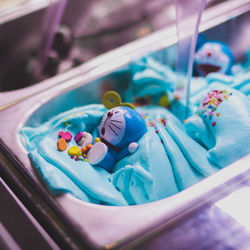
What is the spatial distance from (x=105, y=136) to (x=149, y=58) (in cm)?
47

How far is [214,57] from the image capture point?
47.2 inches

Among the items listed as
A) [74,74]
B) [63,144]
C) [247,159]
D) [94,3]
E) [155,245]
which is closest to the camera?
[155,245]

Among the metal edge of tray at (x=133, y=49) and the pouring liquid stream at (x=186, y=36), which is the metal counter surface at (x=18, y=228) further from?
the pouring liquid stream at (x=186, y=36)

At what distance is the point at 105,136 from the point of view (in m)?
0.89

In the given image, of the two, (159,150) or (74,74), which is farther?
(74,74)

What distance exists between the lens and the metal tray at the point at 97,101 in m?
0.67

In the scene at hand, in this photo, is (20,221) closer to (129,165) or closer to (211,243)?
(129,165)

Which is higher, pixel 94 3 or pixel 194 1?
pixel 94 3

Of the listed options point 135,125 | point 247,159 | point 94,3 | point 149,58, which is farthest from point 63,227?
point 94,3

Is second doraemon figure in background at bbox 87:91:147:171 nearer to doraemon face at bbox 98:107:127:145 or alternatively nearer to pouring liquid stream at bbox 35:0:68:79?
doraemon face at bbox 98:107:127:145

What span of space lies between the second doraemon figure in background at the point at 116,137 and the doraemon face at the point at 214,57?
1.57ft

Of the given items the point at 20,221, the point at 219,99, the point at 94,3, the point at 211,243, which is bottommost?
the point at 211,243

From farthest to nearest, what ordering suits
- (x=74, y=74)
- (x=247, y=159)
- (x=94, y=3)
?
(x=94, y=3)
(x=74, y=74)
(x=247, y=159)

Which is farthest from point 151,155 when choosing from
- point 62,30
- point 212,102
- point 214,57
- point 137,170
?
point 62,30
